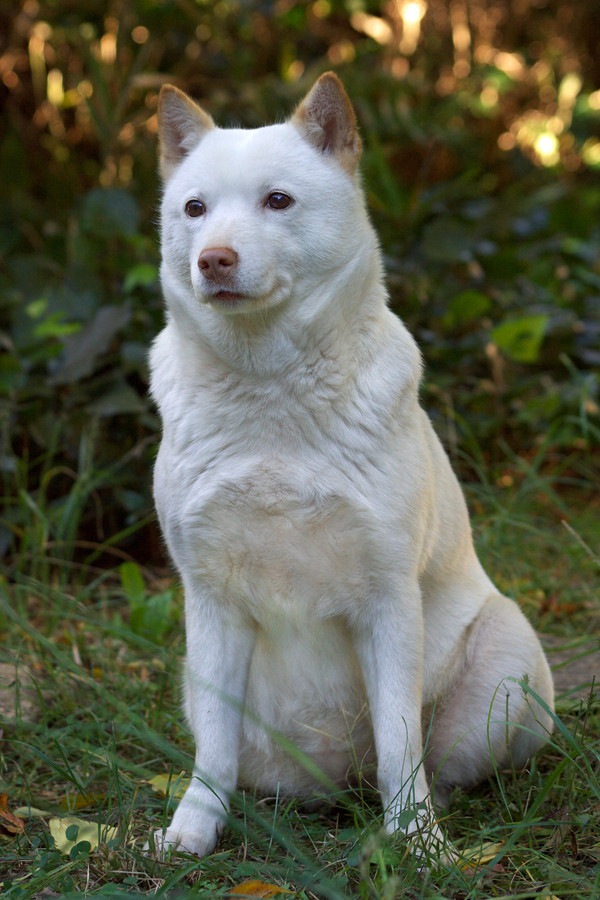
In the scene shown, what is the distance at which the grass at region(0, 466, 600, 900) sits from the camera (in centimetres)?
203

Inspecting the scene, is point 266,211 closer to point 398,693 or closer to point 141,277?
point 398,693

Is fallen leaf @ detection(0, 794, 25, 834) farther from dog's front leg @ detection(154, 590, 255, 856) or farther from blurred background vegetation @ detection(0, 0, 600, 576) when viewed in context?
blurred background vegetation @ detection(0, 0, 600, 576)

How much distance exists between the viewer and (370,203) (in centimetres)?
500

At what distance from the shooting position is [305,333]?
2301 millimetres

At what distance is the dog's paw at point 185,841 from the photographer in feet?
7.32

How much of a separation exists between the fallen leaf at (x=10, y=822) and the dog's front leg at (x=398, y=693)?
0.82 meters

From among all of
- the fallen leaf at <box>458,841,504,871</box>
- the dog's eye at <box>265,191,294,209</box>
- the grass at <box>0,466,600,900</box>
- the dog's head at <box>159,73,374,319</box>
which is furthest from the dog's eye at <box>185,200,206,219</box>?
the fallen leaf at <box>458,841,504,871</box>

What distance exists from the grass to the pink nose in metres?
0.92

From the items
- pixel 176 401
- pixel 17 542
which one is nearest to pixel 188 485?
pixel 176 401

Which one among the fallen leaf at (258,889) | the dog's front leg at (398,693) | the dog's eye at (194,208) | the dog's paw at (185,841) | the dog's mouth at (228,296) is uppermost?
the dog's eye at (194,208)

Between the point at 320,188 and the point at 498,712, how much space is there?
1294mm

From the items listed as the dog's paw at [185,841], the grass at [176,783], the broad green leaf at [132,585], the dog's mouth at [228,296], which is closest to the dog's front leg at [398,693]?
the grass at [176,783]

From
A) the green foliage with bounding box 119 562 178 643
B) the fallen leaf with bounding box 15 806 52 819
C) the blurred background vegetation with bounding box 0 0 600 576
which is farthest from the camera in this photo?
the blurred background vegetation with bounding box 0 0 600 576

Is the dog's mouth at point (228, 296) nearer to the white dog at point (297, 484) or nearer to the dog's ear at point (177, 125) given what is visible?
the white dog at point (297, 484)
